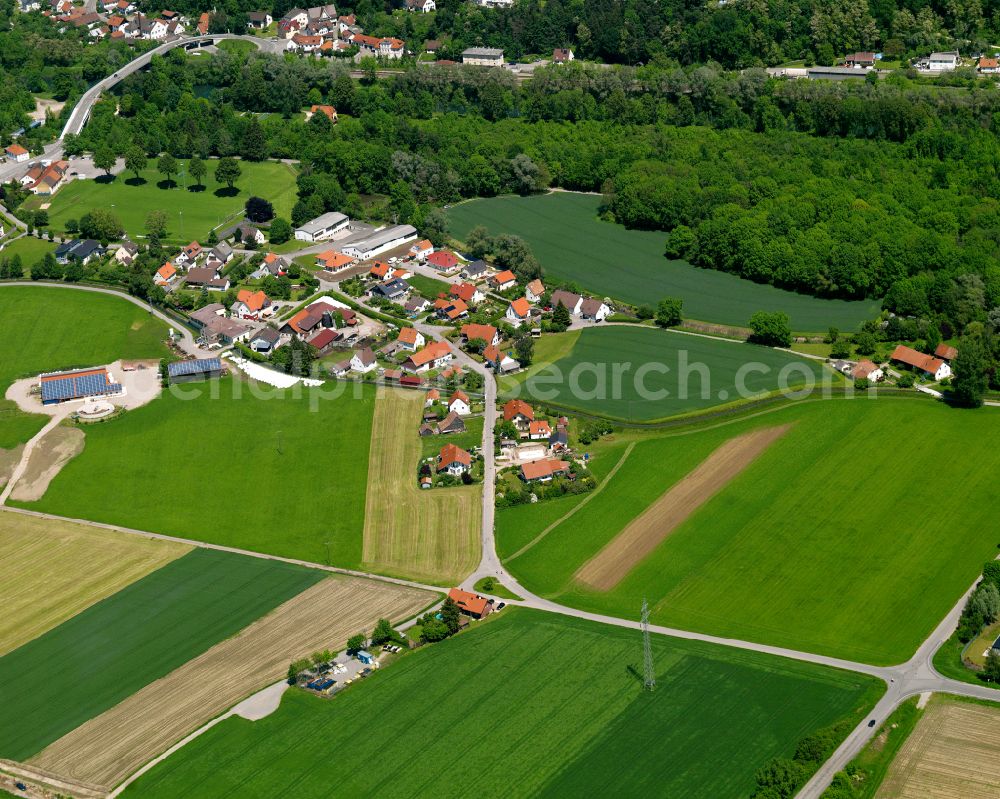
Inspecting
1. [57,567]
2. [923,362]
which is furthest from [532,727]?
[923,362]

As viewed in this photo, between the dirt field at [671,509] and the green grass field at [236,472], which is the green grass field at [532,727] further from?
the green grass field at [236,472]

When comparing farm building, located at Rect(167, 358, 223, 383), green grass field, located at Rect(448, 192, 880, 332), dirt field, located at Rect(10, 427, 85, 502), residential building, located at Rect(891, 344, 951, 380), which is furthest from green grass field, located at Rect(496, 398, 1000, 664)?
dirt field, located at Rect(10, 427, 85, 502)

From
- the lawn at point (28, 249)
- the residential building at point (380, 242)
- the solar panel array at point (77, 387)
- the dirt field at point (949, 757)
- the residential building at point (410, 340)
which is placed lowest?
the dirt field at point (949, 757)

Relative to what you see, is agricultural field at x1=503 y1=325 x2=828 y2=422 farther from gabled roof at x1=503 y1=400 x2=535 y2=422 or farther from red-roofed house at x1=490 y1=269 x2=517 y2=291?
red-roofed house at x1=490 y1=269 x2=517 y2=291

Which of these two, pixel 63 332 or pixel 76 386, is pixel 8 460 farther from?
pixel 63 332

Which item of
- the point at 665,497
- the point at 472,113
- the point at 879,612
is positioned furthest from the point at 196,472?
the point at 472,113

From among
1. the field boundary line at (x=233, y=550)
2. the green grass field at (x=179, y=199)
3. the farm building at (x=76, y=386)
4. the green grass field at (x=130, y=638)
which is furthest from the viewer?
the green grass field at (x=179, y=199)

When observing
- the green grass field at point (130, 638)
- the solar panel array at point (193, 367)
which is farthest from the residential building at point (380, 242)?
the green grass field at point (130, 638)
